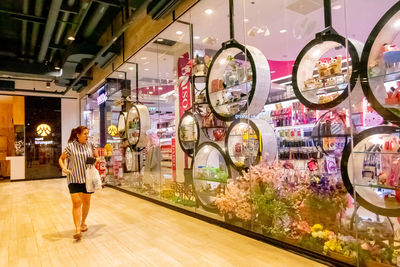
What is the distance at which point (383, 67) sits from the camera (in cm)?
249

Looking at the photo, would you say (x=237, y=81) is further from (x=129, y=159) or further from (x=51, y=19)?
(x=129, y=159)

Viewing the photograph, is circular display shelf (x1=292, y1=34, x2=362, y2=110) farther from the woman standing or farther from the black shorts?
the black shorts

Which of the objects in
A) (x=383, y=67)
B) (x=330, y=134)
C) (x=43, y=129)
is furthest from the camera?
(x=43, y=129)

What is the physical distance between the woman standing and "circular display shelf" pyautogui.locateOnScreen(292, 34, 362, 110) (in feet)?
9.82

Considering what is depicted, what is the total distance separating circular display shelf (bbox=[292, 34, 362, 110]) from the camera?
272 cm

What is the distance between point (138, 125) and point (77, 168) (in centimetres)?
292

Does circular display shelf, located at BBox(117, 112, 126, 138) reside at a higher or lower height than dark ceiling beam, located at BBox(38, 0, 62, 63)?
lower

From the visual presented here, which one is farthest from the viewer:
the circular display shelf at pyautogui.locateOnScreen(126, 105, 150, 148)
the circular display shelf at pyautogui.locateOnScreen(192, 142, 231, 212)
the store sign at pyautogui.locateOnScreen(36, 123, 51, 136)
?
the store sign at pyautogui.locateOnScreen(36, 123, 51, 136)

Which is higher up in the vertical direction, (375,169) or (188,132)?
(188,132)

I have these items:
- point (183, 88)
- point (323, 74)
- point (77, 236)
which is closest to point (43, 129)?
point (183, 88)

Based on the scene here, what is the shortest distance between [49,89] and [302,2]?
1161 centimetres

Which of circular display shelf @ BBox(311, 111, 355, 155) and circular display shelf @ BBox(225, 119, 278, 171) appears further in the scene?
circular display shelf @ BBox(225, 119, 278, 171)

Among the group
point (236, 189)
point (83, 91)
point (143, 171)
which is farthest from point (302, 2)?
point (83, 91)

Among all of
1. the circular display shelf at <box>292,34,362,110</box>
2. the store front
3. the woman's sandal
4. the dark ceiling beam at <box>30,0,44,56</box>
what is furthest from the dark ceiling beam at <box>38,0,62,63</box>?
the circular display shelf at <box>292,34,362,110</box>
